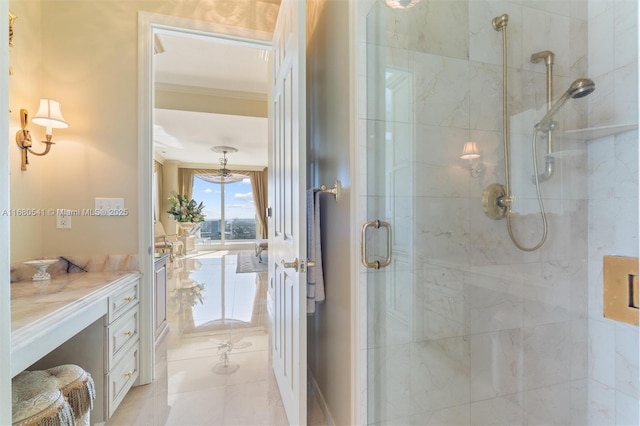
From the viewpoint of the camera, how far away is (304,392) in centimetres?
135

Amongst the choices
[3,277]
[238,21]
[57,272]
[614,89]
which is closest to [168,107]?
[238,21]

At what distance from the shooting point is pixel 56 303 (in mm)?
1294

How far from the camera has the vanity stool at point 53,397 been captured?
0.93 m

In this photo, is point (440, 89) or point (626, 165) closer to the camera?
point (626, 165)

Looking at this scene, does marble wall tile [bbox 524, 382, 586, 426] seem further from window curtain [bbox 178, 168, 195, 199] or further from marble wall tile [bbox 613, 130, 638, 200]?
window curtain [bbox 178, 168, 195, 199]

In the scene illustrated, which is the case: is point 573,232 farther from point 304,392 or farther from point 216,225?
point 216,225

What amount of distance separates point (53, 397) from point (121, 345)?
77 cm

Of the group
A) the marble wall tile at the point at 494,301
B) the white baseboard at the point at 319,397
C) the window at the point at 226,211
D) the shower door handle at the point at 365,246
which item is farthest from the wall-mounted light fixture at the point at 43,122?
the window at the point at 226,211

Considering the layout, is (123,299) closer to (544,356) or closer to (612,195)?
(544,356)

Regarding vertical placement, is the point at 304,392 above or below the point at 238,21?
below

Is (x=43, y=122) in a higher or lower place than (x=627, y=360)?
higher

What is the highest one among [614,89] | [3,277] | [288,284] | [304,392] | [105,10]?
[105,10]

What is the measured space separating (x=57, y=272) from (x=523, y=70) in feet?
9.63

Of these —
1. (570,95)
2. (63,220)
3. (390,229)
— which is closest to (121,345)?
(63,220)
